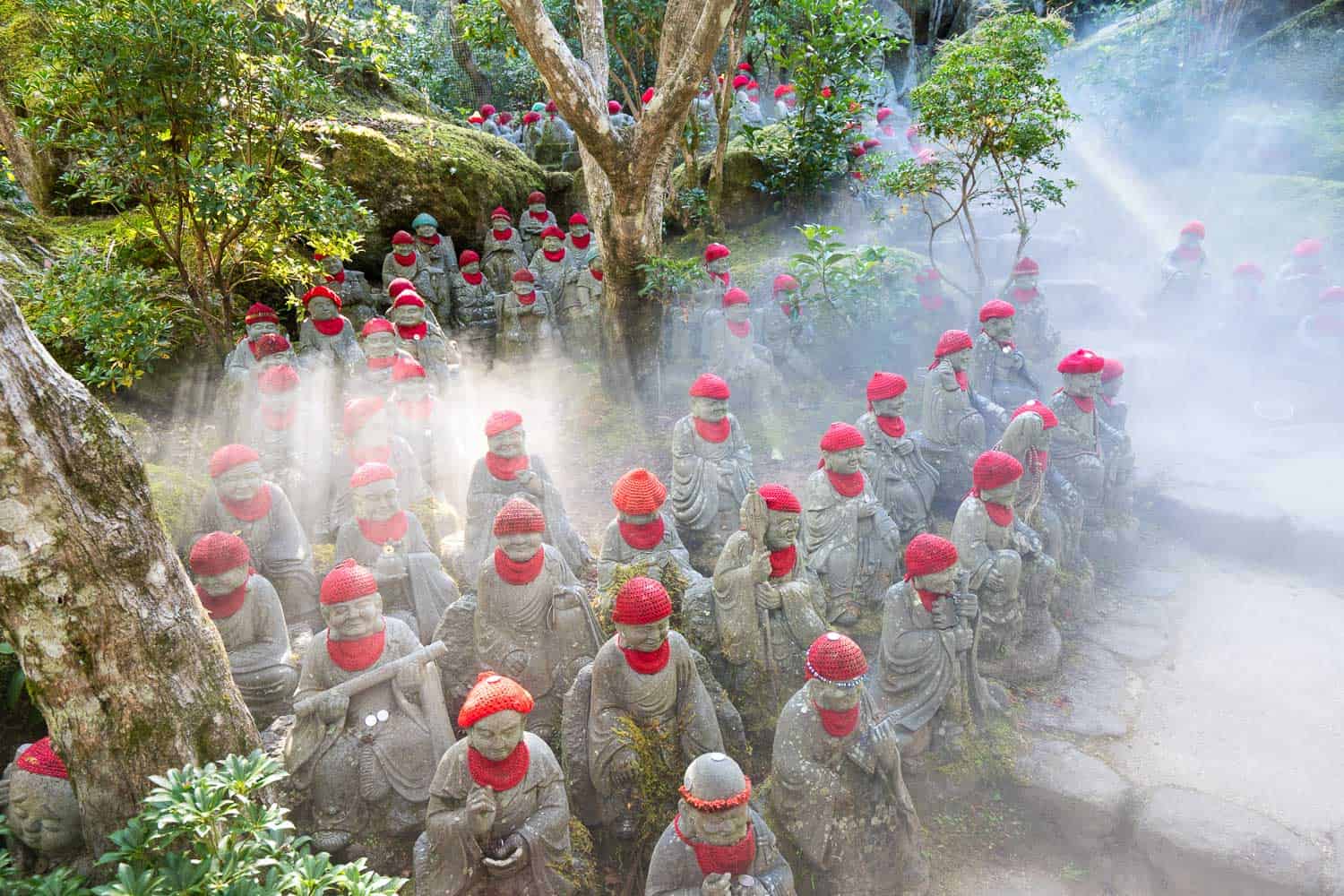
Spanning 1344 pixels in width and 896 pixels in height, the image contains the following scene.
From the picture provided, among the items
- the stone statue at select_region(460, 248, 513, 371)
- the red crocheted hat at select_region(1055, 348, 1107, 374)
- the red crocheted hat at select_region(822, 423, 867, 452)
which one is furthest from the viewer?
the stone statue at select_region(460, 248, 513, 371)

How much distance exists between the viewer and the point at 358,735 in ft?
Answer: 15.8

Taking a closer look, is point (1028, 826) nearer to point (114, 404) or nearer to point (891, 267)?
point (891, 267)

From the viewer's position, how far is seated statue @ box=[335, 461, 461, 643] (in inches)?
252

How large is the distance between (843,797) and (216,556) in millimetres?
4326

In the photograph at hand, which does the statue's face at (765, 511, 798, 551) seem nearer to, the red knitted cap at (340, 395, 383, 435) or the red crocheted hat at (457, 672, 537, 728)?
the red crocheted hat at (457, 672, 537, 728)

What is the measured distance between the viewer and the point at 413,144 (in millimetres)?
15992

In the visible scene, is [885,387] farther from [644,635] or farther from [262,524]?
[262,524]

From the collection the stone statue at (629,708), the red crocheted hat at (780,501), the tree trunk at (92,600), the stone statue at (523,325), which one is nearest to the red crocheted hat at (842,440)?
the red crocheted hat at (780,501)

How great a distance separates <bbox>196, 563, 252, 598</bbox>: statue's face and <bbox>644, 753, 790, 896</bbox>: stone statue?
340 cm

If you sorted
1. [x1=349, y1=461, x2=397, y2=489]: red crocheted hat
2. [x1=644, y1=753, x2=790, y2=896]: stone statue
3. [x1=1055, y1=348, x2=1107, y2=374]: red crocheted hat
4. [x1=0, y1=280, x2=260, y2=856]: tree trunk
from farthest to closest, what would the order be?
[x1=1055, y1=348, x2=1107, y2=374]: red crocheted hat
[x1=349, y1=461, x2=397, y2=489]: red crocheted hat
[x1=644, y1=753, x2=790, y2=896]: stone statue
[x1=0, y1=280, x2=260, y2=856]: tree trunk

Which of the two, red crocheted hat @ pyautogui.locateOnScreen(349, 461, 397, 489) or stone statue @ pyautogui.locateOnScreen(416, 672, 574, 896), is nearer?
stone statue @ pyautogui.locateOnScreen(416, 672, 574, 896)

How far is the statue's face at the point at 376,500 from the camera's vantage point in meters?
6.42

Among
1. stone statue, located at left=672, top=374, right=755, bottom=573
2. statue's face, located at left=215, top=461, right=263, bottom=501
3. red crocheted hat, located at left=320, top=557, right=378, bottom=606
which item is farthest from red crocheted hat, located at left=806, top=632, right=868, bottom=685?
statue's face, located at left=215, top=461, right=263, bottom=501

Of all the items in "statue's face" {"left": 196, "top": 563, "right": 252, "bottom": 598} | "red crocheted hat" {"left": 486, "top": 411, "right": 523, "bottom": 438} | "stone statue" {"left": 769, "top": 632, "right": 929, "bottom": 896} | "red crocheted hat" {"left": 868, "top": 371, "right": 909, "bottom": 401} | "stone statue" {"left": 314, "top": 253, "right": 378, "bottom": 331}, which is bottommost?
"stone statue" {"left": 769, "top": 632, "right": 929, "bottom": 896}
